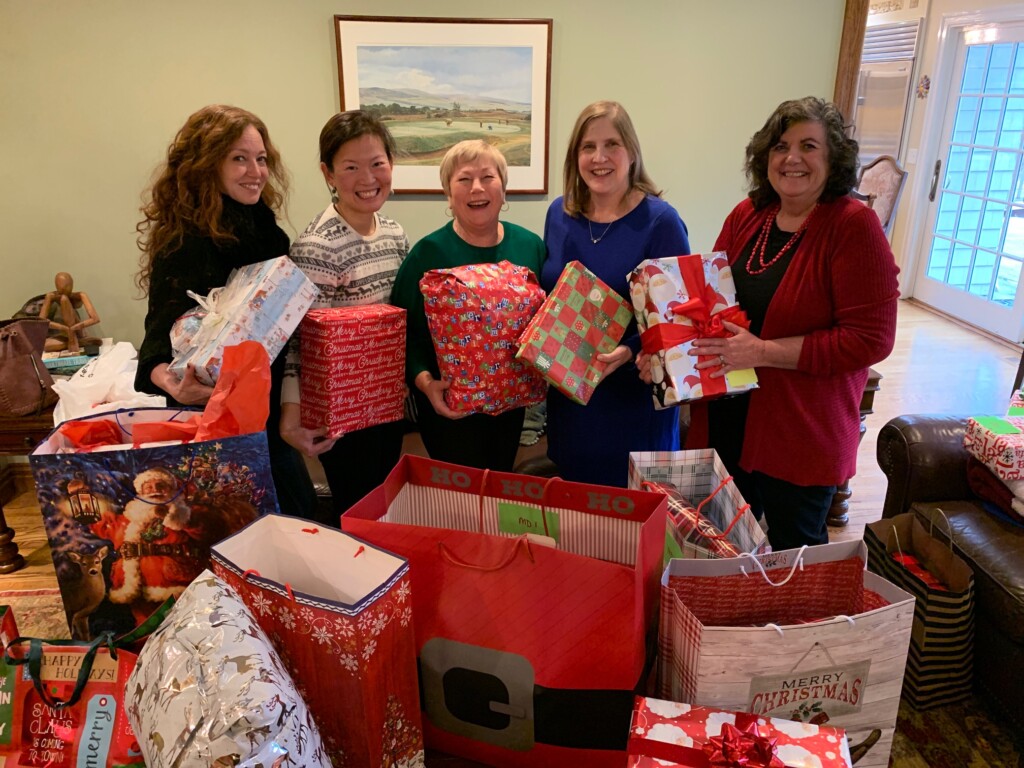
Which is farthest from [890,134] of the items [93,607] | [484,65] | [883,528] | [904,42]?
[93,607]

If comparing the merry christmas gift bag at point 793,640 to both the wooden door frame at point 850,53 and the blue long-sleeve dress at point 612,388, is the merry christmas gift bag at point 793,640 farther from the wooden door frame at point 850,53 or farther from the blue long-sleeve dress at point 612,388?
the wooden door frame at point 850,53

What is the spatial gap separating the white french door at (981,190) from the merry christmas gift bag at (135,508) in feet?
18.0

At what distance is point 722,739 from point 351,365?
1031 mm

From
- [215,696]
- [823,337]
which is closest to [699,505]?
[823,337]

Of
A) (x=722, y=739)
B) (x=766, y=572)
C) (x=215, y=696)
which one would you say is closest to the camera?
(x=215, y=696)

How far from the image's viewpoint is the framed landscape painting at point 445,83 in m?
2.74

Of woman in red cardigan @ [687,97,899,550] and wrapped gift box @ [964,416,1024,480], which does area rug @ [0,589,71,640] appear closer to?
woman in red cardigan @ [687,97,899,550]

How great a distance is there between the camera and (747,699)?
42.1 inches

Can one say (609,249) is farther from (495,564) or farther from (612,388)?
(495,564)

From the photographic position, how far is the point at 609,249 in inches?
70.4

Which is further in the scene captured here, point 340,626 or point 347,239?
point 347,239

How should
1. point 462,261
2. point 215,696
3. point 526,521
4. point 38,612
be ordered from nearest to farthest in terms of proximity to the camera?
point 215,696, point 526,521, point 462,261, point 38,612

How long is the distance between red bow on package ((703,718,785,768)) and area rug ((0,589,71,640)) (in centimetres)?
181

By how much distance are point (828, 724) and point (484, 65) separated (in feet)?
8.19
